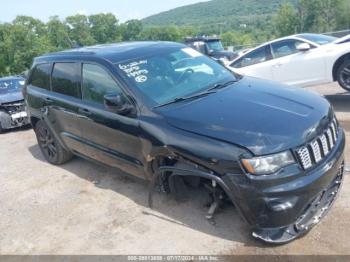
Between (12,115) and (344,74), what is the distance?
7.23 m

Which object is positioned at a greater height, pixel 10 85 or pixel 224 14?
pixel 10 85

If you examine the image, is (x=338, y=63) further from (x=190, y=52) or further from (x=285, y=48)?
(x=190, y=52)

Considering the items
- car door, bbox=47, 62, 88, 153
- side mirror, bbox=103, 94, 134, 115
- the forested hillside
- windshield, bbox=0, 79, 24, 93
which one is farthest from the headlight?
the forested hillside

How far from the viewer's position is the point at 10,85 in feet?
33.9

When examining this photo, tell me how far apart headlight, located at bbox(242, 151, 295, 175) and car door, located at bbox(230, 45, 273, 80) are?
5434 mm

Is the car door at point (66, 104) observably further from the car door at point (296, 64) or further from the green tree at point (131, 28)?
the green tree at point (131, 28)

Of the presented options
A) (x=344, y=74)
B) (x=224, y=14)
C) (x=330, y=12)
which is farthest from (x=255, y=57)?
(x=224, y=14)

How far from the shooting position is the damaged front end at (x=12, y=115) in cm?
918

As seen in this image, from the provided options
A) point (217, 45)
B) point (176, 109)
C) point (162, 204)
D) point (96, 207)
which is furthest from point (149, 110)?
point (217, 45)

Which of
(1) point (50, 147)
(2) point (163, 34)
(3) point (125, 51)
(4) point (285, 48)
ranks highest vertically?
(3) point (125, 51)

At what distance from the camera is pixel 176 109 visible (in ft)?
12.5

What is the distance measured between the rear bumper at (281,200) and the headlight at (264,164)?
0.17ft

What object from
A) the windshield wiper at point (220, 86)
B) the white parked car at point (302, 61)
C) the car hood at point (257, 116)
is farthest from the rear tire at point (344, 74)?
the windshield wiper at point (220, 86)

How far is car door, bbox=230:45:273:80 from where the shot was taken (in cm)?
829
